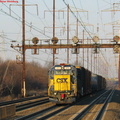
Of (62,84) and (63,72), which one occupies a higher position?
(63,72)

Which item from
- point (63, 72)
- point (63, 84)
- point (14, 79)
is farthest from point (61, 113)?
point (14, 79)

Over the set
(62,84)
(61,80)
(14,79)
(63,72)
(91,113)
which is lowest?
(91,113)

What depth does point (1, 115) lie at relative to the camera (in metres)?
15.0

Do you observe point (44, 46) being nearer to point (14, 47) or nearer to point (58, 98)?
point (14, 47)

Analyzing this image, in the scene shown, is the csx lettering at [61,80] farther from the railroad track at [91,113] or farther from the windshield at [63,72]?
the railroad track at [91,113]

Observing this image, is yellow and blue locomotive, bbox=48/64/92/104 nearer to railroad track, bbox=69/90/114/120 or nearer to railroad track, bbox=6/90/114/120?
railroad track, bbox=6/90/114/120

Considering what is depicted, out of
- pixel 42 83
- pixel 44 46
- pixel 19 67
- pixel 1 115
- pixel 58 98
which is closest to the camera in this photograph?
pixel 1 115

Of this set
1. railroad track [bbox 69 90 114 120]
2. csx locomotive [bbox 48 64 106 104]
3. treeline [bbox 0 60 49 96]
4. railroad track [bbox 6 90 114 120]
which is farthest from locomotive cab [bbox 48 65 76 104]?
treeline [bbox 0 60 49 96]

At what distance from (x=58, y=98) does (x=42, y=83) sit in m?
60.1

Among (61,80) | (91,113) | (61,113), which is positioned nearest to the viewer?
(61,113)

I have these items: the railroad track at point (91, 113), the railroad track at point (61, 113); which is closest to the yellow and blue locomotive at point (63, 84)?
the railroad track at point (61, 113)

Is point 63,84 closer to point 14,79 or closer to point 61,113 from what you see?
point 61,113

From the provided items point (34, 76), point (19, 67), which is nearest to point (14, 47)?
point (19, 67)

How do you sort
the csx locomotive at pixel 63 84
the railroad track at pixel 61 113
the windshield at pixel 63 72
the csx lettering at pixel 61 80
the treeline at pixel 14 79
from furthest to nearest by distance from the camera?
1. the treeline at pixel 14 79
2. the windshield at pixel 63 72
3. the csx lettering at pixel 61 80
4. the csx locomotive at pixel 63 84
5. the railroad track at pixel 61 113
